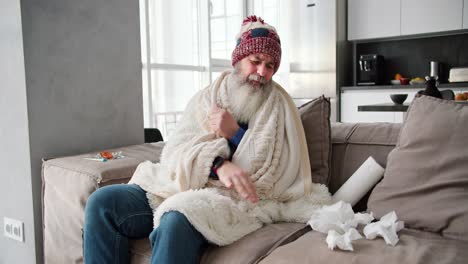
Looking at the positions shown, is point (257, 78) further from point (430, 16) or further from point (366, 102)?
point (430, 16)

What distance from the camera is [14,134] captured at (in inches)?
74.2

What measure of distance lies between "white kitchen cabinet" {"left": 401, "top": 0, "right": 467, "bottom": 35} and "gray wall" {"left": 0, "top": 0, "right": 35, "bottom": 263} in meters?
3.75

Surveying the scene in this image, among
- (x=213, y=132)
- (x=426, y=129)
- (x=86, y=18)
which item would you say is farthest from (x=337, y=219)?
(x=86, y=18)

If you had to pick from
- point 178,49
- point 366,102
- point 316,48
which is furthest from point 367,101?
point 178,49

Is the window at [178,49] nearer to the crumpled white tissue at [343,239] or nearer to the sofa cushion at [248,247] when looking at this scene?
the sofa cushion at [248,247]

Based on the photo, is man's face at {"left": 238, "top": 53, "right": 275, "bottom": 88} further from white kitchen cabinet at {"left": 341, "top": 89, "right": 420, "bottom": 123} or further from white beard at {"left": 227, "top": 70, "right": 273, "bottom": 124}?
white kitchen cabinet at {"left": 341, "top": 89, "right": 420, "bottom": 123}

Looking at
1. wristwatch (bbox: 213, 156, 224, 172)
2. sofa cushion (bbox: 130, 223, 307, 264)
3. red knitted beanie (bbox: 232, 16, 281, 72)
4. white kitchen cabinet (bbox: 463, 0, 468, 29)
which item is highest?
white kitchen cabinet (bbox: 463, 0, 468, 29)

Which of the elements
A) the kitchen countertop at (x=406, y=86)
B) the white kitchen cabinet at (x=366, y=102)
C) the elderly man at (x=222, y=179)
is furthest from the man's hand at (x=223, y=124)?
the kitchen countertop at (x=406, y=86)

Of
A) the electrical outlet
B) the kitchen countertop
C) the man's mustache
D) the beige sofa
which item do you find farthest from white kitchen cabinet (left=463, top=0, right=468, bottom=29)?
the electrical outlet

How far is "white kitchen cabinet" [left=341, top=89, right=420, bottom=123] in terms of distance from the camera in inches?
163

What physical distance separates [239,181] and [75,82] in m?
1.11

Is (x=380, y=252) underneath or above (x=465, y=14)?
underneath

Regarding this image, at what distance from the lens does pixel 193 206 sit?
1216mm

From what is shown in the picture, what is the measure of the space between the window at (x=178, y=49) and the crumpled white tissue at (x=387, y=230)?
2420 millimetres
